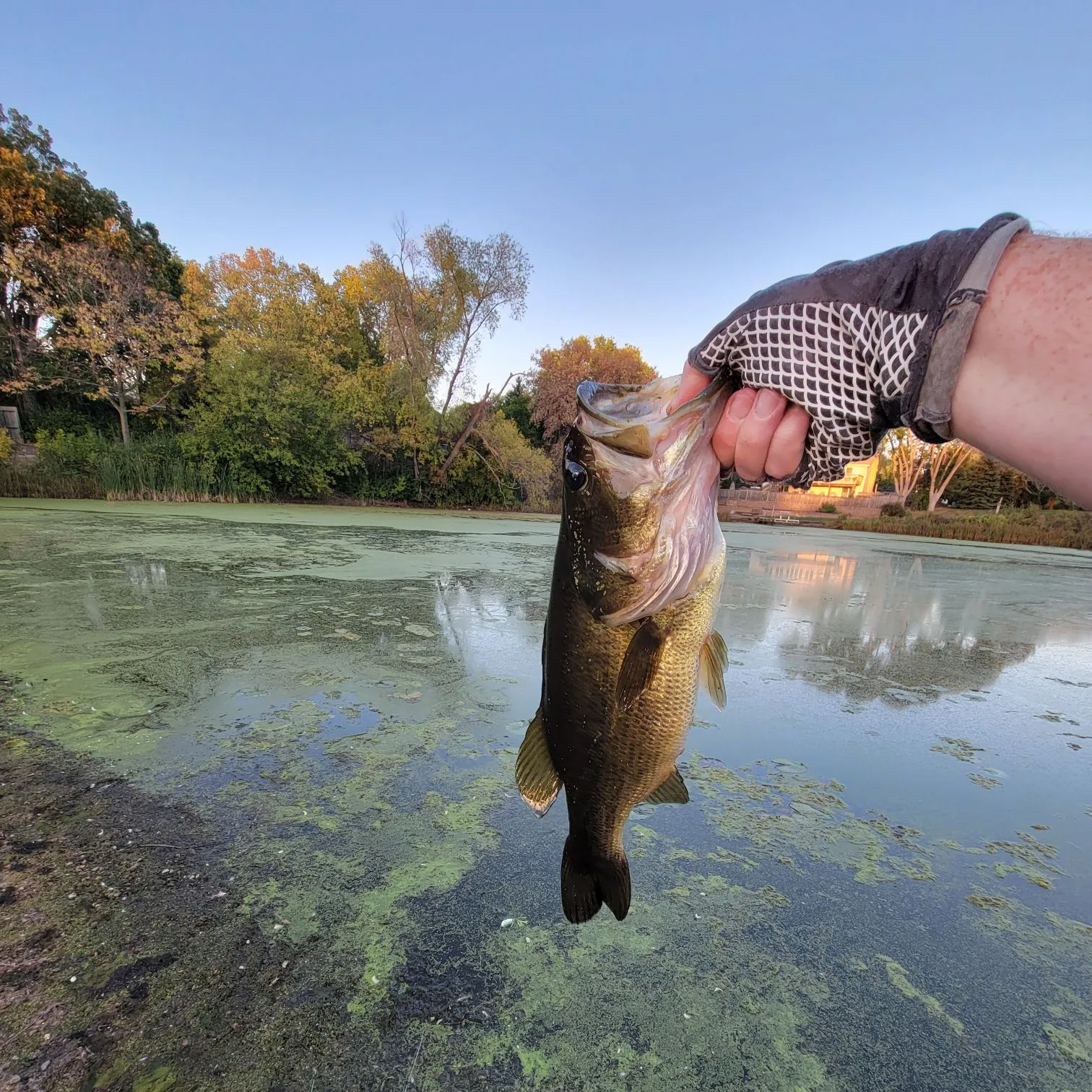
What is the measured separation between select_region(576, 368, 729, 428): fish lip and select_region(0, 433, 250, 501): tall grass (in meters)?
22.1

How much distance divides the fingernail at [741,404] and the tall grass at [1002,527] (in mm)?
28854

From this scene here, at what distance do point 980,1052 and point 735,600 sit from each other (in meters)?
5.74

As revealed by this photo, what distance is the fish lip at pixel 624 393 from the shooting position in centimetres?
124

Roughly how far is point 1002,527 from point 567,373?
70.2ft

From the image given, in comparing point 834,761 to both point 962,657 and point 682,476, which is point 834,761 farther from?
point 962,657

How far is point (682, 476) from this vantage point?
131 cm

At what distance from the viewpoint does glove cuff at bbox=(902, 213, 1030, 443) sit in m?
0.84

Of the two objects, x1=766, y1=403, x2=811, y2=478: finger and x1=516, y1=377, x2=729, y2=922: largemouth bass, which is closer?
x1=766, y1=403, x2=811, y2=478: finger

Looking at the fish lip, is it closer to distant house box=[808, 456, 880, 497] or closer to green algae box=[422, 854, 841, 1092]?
green algae box=[422, 854, 841, 1092]

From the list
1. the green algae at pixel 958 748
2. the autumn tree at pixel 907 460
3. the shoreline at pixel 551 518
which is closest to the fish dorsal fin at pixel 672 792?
the green algae at pixel 958 748

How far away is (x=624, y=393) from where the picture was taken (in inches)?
55.8

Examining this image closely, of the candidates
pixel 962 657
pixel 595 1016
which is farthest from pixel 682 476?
pixel 962 657

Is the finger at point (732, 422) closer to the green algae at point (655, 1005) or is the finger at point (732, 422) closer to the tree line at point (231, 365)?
the green algae at point (655, 1005)

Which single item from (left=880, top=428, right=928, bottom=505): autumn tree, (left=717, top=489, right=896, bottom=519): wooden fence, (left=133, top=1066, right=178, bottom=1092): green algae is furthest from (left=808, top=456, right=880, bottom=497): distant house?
(left=133, top=1066, right=178, bottom=1092): green algae
